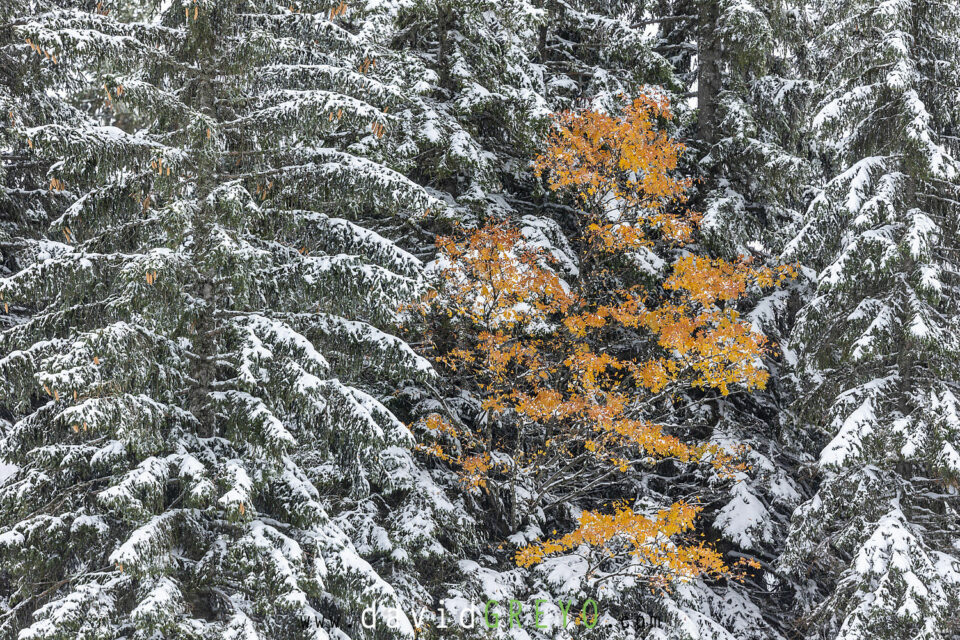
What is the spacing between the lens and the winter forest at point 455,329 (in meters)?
8.38

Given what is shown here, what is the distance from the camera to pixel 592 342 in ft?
42.6

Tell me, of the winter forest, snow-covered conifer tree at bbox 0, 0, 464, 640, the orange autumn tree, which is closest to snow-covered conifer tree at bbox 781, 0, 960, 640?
the winter forest

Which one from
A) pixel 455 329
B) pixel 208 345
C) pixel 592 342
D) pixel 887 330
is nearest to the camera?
pixel 208 345

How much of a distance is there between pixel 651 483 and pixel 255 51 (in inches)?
352

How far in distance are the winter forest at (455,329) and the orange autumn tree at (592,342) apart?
0.22ft

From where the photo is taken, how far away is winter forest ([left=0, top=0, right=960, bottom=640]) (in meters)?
8.38

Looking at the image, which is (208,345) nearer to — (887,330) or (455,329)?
(455,329)

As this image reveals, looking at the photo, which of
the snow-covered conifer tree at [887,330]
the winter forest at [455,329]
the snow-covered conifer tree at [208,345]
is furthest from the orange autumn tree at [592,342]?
the snow-covered conifer tree at [208,345]

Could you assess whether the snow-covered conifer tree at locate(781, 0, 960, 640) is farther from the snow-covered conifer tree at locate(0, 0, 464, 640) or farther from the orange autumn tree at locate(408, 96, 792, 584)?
→ the snow-covered conifer tree at locate(0, 0, 464, 640)

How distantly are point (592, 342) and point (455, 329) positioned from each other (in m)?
2.50

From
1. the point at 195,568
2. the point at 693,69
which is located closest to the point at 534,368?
the point at 195,568

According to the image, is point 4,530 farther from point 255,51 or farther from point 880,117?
point 880,117

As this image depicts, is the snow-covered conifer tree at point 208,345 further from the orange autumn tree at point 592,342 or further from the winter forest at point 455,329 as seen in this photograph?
the orange autumn tree at point 592,342

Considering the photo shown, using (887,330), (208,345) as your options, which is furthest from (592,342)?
(208,345)
